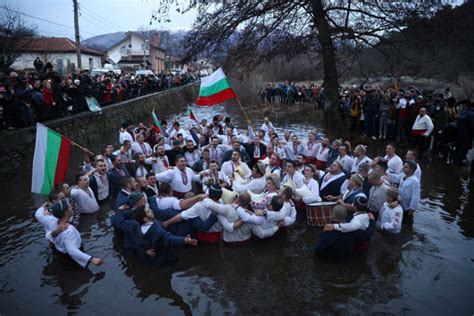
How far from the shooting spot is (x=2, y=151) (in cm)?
1040

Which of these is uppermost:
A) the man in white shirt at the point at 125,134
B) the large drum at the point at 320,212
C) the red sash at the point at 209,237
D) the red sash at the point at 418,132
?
the red sash at the point at 418,132

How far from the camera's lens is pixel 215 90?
10961mm

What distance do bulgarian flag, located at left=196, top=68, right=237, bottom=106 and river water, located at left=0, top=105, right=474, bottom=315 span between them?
17.3ft

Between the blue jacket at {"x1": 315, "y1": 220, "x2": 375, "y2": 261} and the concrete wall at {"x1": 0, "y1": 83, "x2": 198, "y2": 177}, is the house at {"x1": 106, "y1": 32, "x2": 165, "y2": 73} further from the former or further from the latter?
the blue jacket at {"x1": 315, "y1": 220, "x2": 375, "y2": 261}

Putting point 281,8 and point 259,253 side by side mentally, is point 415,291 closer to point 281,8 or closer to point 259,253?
point 259,253

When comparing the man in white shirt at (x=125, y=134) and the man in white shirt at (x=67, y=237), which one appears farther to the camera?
the man in white shirt at (x=125, y=134)

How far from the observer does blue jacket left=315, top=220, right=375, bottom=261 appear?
17.9 feet

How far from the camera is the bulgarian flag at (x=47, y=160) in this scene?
6.25m

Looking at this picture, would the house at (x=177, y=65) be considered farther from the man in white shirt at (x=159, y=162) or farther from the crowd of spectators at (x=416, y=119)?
the crowd of spectators at (x=416, y=119)

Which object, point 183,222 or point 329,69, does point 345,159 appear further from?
point 329,69

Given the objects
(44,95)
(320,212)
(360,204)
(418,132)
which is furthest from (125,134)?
(418,132)

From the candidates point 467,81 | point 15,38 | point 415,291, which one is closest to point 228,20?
point 415,291

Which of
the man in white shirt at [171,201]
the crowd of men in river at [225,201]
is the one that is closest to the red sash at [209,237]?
the crowd of men in river at [225,201]

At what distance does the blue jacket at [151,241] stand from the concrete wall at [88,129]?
23.1 feet
